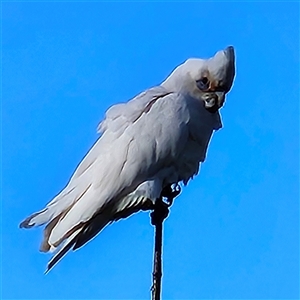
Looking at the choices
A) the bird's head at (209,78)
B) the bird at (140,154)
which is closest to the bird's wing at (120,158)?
the bird at (140,154)

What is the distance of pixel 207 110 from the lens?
206 inches

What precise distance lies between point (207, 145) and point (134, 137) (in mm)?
531

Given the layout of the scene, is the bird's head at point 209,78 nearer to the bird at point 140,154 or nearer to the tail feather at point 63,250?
the bird at point 140,154

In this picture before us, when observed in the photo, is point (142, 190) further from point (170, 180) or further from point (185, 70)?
point (185, 70)

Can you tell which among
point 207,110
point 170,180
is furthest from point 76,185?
point 207,110

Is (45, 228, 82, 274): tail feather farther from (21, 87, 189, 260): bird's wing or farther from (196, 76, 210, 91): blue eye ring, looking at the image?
(196, 76, 210, 91): blue eye ring

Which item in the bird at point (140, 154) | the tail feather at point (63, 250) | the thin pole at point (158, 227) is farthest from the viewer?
the bird at point (140, 154)

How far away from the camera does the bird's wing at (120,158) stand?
4.80 meters

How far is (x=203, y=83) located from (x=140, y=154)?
72 centimetres

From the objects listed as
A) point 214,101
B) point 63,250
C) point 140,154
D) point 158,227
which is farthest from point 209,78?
point 63,250

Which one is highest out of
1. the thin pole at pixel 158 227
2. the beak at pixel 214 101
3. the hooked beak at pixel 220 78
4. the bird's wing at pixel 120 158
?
the hooked beak at pixel 220 78

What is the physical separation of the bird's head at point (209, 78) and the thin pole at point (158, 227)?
0.71m

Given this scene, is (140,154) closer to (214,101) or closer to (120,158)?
(120,158)

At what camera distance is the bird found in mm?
4789
